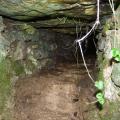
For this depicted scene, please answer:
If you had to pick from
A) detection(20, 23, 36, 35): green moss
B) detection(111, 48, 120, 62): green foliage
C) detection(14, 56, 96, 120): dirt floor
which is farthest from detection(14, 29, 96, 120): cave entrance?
detection(111, 48, 120, 62): green foliage

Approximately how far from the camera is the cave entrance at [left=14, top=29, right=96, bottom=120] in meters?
4.64

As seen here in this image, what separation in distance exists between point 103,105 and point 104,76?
465 millimetres

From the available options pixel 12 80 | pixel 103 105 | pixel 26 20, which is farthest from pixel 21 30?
pixel 103 105

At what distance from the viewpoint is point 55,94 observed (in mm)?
5133

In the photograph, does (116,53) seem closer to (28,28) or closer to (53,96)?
(53,96)

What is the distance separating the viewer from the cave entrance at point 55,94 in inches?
183

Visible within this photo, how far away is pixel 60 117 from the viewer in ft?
15.1

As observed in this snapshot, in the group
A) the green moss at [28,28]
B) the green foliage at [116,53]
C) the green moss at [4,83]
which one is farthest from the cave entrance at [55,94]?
the green foliage at [116,53]

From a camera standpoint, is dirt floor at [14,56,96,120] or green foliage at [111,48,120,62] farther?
dirt floor at [14,56,96,120]

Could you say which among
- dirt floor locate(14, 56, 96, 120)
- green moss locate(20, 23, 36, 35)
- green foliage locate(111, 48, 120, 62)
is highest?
green moss locate(20, 23, 36, 35)

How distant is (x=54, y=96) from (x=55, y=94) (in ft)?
0.18

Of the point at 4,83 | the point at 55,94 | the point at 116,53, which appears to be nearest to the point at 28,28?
the point at 4,83

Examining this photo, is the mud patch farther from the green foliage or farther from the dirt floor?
the green foliage

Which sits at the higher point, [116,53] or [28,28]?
[28,28]
